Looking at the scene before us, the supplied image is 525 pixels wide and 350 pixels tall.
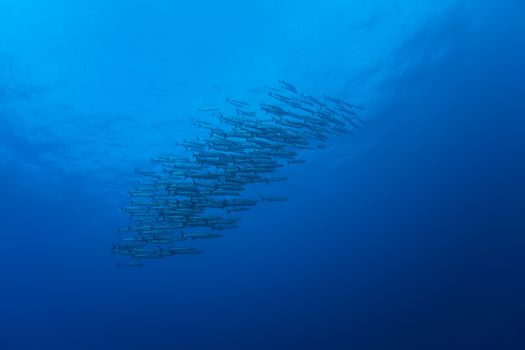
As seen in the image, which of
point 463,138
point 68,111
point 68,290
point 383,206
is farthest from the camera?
point 68,290

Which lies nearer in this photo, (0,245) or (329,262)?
(0,245)

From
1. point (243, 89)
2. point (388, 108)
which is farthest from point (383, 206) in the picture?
point (243, 89)

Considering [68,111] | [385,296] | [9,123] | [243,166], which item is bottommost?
[243,166]

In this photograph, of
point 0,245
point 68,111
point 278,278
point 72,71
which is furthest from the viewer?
point 278,278

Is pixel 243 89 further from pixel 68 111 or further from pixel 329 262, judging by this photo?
pixel 329 262

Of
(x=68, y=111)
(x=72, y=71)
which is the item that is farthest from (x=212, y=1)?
(x=68, y=111)

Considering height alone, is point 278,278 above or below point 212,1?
above

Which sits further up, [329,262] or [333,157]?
[329,262]

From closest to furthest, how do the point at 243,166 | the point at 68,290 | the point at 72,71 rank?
1. the point at 243,166
2. the point at 72,71
3. the point at 68,290

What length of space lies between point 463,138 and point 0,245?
124 feet

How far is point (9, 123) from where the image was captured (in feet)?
71.8

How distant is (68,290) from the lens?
57.2m

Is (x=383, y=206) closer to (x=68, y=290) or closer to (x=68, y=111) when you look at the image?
(x=68, y=111)

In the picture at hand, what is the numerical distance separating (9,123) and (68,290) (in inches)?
1633
